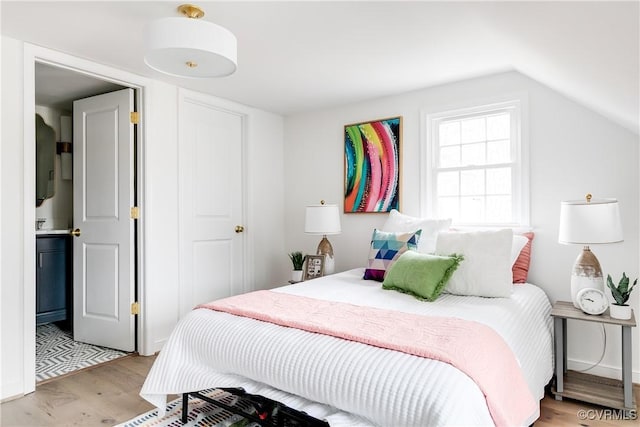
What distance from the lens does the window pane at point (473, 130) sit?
3.28m

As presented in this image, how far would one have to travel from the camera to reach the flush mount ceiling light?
71.2 inches

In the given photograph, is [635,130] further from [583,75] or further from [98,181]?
[98,181]

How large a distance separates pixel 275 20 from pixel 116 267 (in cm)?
239

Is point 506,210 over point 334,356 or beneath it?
over

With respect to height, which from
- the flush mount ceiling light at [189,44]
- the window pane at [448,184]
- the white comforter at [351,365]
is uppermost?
the flush mount ceiling light at [189,44]

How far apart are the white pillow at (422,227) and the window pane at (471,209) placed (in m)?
0.34

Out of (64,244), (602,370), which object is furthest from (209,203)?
(602,370)

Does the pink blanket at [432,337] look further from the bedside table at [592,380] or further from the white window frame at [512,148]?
the white window frame at [512,148]

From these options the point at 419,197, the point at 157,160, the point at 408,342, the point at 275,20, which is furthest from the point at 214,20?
the point at 419,197

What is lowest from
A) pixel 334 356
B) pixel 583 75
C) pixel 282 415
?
pixel 282 415

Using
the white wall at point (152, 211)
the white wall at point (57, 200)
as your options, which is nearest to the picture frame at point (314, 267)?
the white wall at point (152, 211)

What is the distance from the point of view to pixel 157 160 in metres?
3.28

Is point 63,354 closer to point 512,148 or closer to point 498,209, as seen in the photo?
point 498,209

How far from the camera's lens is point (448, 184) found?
11.3 feet
